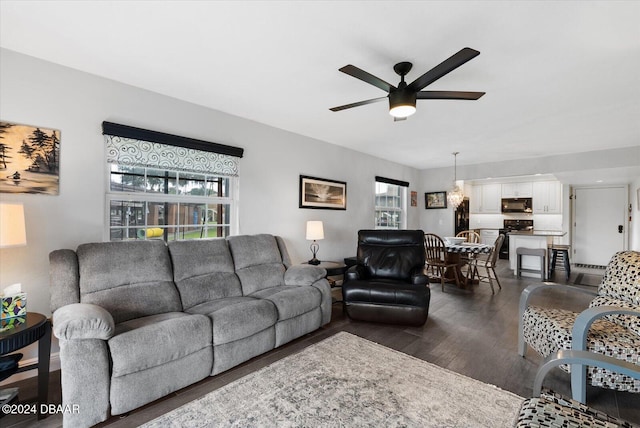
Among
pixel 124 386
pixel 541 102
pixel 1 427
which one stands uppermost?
pixel 541 102

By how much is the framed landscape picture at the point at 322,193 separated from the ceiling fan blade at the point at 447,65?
247 centimetres

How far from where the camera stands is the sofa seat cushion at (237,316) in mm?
2174

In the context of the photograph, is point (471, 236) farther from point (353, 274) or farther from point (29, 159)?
point (29, 159)

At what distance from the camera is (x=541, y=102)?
308 centimetres

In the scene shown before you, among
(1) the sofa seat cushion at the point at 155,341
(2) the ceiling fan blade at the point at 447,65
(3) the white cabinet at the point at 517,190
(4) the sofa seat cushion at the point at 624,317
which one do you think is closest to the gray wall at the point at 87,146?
(1) the sofa seat cushion at the point at 155,341

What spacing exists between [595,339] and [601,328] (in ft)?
0.90

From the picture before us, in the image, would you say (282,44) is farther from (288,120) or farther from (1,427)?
(1,427)

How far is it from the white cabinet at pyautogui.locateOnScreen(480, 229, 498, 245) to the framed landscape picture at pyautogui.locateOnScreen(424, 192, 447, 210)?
2.07 meters

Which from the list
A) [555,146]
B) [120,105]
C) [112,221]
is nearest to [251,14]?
[120,105]

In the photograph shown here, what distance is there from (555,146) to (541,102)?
2.41 metres

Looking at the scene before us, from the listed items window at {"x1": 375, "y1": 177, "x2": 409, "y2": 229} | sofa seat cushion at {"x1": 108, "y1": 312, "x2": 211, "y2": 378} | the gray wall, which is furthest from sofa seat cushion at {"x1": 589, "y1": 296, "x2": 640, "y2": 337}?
window at {"x1": 375, "y1": 177, "x2": 409, "y2": 229}

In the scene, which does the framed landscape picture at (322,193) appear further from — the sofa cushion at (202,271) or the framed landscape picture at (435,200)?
the framed landscape picture at (435,200)

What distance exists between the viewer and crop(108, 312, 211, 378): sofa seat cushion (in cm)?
173

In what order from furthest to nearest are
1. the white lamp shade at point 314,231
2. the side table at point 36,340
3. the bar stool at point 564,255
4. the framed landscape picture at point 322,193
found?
the bar stool at point 564,255, the framed landscape picture at point 322,193, the white lamp shade at point 314,231, the side table at point 36,340
